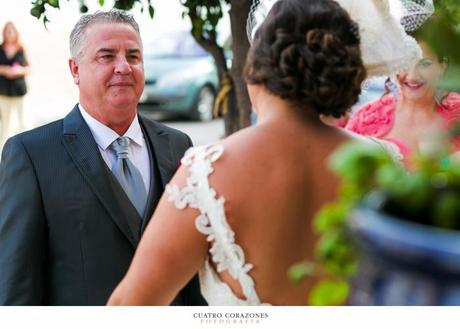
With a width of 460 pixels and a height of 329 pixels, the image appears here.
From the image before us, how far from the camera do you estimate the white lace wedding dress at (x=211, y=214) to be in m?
1.15

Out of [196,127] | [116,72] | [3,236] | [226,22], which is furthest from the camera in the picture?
[196,127]

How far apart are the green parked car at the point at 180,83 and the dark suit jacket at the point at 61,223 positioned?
1.23 meters

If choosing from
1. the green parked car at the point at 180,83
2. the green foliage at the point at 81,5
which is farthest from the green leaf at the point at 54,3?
the green parked car at the point at 180,83

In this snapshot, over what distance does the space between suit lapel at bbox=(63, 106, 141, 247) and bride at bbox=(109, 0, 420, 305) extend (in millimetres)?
431

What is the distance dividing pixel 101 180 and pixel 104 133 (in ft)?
0.41

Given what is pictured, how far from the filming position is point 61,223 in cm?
160

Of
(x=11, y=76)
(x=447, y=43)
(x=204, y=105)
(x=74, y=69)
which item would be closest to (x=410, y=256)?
(x=447, y=43)

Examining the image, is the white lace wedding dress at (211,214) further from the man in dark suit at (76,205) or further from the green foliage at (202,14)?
the green foliage at (202,14)

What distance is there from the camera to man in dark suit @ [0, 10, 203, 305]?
1577mm

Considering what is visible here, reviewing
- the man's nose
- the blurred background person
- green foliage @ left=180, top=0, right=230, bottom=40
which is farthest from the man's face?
green foliage @ left=180, top=0, right=230, bottom=40

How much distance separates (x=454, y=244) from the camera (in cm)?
56
